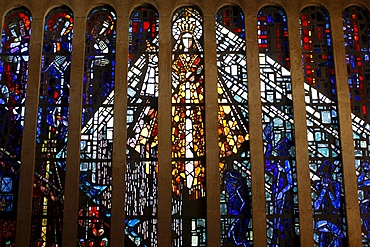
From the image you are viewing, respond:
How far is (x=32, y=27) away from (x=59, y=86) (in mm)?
1495

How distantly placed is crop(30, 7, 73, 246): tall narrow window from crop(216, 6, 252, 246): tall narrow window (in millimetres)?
3310

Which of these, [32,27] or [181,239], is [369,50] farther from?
[32,27]

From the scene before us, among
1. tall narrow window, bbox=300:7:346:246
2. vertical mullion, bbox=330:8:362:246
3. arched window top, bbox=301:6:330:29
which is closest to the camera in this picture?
vertical mullion, bbox=330:8:362:246

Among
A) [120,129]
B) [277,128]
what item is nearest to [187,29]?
[120,129]

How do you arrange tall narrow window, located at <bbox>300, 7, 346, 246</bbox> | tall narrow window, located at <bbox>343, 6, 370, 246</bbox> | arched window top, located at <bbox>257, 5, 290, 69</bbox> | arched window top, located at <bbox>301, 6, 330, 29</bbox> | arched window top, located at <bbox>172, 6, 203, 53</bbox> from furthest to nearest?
arched window top, located at <bbox>301, 6, 330, 29</bbox>, arched window top, located at <bbox>172, 6, 203, 53</bbox>, arched window top, located at <bbox>257, 5, 290, 69</bbox>, tall narrow window, located at <bbox>343, 6, 370, 246</bbox>, tall narrow window, located at <bbox>300, 7, 346, 246</bbox>

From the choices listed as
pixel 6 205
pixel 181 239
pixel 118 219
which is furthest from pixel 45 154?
pixel 181 239

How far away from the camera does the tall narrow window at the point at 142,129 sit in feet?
40.5

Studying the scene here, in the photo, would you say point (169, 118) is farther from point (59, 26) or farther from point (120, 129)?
point (59, 26)

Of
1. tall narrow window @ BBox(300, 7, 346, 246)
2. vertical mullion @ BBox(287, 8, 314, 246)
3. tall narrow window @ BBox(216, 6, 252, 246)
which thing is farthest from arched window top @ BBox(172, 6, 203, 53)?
tall narrow window @ BBox(300, 7, 346, 246)

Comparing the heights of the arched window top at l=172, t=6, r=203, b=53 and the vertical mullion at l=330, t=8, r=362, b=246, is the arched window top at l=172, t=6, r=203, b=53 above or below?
above

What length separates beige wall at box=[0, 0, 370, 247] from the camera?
481 inches

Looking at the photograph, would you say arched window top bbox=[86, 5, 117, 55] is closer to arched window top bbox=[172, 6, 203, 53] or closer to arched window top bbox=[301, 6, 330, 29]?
arched window top bbox=[172, 6, 203, 53]

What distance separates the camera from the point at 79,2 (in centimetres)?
1371

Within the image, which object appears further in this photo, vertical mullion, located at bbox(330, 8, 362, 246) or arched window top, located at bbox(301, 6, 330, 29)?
arched window top, located at bbox(301, 6, 330, 29)
